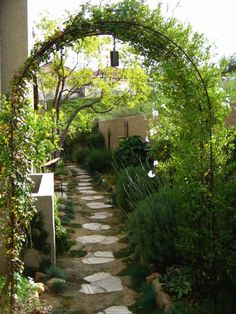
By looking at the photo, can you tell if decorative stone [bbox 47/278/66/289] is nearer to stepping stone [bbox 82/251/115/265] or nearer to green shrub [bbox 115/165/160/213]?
stepping stone [bbox 82/251/115/265]

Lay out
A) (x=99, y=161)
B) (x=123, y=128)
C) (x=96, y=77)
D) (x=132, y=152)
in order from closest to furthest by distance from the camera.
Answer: (x=132, y=152) < (x=123, y=128) < (x=99, y=161) < (x=96, y=77)

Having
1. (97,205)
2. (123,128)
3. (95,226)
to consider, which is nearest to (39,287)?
(95,226)

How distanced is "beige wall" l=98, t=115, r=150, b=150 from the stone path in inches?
105

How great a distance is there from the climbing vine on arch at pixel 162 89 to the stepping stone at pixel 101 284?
1.13m

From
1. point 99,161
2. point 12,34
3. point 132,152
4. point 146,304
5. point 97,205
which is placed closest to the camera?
point 146,304

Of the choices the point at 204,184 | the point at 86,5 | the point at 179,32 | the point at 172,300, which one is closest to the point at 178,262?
the point at 172,300

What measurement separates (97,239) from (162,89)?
9.78 feet

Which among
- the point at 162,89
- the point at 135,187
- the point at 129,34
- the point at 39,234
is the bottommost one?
the point at 39,234

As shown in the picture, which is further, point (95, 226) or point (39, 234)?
point (95, 226)

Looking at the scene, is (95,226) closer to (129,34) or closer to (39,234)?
(39,234)

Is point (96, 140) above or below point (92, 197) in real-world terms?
above

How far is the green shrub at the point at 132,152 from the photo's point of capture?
8.75 meters

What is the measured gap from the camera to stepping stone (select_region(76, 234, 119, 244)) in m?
5.89

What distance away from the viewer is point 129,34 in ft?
11.5
